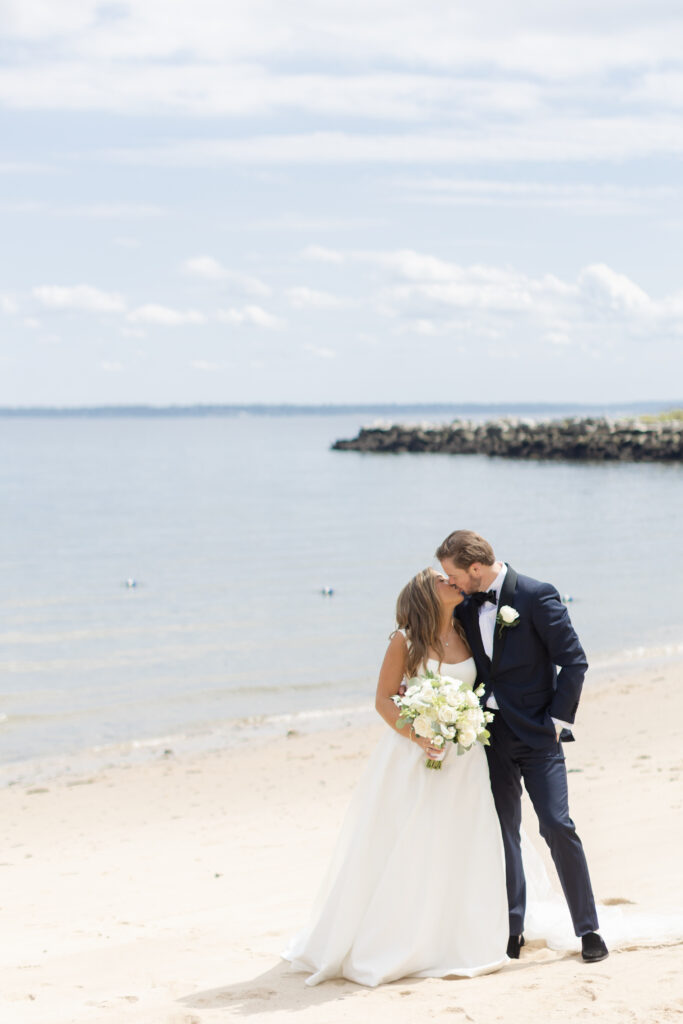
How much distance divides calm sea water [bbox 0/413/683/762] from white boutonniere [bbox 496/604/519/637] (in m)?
8.79

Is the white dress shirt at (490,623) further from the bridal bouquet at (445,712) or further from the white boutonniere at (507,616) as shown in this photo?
the bridal bouquet at (445,712)

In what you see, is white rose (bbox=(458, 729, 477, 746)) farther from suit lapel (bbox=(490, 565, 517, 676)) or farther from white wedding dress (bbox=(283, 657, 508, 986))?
suit lapel (bbox=(490, 565, 517, 676))

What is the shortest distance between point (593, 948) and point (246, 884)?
3.06 m

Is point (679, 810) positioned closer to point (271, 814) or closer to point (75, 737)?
point (271, 814)

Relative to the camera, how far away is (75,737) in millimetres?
13453

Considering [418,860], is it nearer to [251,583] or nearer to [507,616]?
[507,616]

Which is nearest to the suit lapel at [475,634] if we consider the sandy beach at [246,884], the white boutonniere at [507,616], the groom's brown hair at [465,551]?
the white boutonniere at [507,616]

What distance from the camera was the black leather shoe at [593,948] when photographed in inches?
207

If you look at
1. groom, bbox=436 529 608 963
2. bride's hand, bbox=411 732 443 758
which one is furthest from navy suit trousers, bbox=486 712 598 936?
bride's hand, bbox=411 732 443 758

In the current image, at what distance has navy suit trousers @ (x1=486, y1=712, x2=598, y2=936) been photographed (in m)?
5.27

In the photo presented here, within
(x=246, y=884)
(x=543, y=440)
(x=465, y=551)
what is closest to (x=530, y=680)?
(x=465, y=551)

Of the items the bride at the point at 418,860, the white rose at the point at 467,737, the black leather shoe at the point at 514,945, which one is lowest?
the black leather shoe at the point at 514,945

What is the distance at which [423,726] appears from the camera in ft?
16.9

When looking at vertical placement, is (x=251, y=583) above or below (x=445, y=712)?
below
